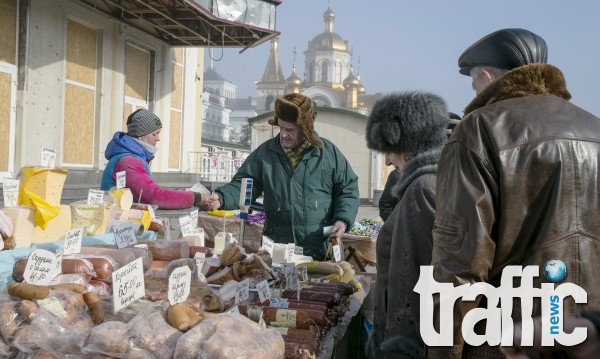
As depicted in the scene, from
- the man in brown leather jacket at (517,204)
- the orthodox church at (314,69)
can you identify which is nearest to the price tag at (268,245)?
the man in brown leather jacket at (517,204)

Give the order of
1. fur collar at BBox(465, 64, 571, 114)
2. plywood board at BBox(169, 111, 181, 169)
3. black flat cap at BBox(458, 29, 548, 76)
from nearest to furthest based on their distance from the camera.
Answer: fur collar at BBox(465, 64, 571, 114) → black flat cap at BBox(458, 29, 548, 76) → plywood board at BBox(169, 111, 181, 169)

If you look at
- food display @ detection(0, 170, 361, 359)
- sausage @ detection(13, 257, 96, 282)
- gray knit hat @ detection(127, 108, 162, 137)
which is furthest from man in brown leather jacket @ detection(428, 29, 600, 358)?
gray knit hat @ detection(127, 108, 162, 137)

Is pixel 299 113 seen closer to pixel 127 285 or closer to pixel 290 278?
pixel 290 278

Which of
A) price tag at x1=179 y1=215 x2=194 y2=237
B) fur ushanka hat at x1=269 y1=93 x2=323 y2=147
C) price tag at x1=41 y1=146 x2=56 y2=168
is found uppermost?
fur ushanka hat at x1=269 y1=93 x2=323 y2=147

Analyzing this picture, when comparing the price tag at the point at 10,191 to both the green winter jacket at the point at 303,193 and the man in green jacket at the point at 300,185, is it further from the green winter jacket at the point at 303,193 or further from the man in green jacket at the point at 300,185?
the green winter jacket at the point at 303,193

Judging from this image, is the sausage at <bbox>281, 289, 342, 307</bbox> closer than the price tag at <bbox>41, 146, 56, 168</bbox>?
Yes

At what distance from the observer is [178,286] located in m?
2.55

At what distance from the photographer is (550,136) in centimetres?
189

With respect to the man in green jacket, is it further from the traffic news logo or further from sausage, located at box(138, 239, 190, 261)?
the traffic news logo

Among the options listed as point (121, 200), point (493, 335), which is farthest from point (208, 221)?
point (493, 335)

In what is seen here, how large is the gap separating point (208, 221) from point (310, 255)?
355 centimetres

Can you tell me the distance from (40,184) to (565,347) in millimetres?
3034

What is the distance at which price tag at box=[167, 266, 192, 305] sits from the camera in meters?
2.50

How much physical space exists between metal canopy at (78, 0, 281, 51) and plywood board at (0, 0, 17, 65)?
4.97 ft
